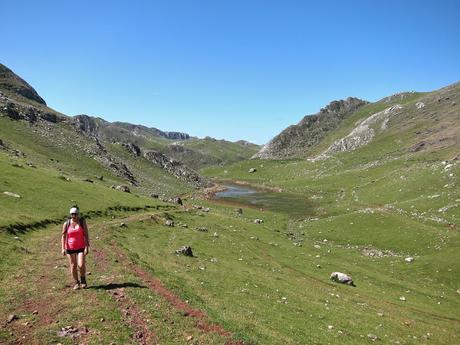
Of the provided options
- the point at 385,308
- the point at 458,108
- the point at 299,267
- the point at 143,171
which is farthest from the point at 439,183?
the point at 458,108

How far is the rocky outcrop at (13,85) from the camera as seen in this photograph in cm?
16152

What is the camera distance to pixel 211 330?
64.0 feet

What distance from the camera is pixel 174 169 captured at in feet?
563

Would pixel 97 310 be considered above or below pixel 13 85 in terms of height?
below

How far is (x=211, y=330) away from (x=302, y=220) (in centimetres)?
7227

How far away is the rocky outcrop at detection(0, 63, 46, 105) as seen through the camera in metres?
162

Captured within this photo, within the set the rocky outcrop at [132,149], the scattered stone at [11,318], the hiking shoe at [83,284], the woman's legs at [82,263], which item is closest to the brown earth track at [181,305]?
the hiking shoe at [83,284]

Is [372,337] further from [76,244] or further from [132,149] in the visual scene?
[132,149]

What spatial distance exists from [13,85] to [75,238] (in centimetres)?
16722

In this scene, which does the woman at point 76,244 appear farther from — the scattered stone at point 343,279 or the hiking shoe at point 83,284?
the scattered stone at point 343,279

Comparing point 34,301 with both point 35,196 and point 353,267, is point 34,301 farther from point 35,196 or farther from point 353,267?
point 353,267

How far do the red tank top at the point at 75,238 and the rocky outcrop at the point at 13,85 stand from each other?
157 meters

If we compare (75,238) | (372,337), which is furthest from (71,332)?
(372,337)

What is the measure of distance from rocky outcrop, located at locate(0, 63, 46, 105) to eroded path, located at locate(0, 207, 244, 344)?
510 feet
